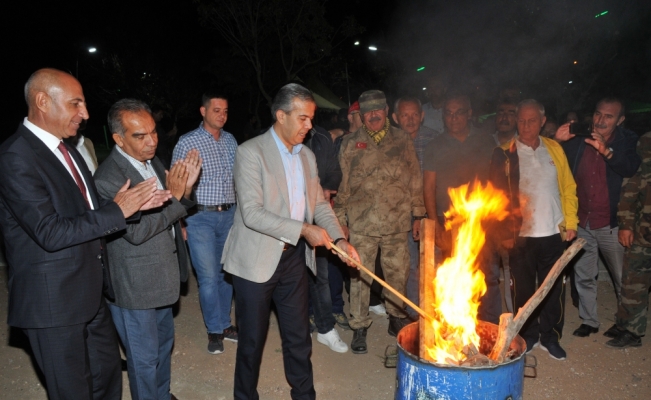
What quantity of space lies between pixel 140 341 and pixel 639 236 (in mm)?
4669

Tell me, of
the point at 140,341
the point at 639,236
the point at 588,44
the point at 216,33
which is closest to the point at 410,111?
the point at 639,236

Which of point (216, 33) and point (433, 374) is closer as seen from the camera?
point (433, 374)

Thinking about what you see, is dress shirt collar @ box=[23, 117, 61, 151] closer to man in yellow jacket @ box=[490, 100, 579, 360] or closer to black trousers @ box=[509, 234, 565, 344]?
man in yellow jacket @ box=[490, 100, 579, 360]

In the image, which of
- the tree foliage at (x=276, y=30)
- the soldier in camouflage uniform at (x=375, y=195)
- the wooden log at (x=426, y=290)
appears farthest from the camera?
the tree foliage at (x=276, y=30)

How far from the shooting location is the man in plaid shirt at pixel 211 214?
5133mm

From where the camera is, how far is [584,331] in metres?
5.30

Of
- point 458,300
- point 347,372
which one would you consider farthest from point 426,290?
point 347,372

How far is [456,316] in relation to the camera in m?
3.46

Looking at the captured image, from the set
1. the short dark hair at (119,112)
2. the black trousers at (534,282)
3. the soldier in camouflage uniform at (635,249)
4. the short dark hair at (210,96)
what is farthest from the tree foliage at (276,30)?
the short dark hair at (119,112)

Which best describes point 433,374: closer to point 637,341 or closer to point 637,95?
point 637,341

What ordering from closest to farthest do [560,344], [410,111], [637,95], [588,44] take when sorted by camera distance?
1. [560,344]
2. [410,111]
3. [588,44]
4. [637,95]

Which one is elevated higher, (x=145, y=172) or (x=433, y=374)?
(x=145, y=172)

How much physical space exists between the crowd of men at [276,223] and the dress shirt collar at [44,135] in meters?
0.01

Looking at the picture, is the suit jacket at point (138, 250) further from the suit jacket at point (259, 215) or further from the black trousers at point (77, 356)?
the suit jacket at point (259, 215)
